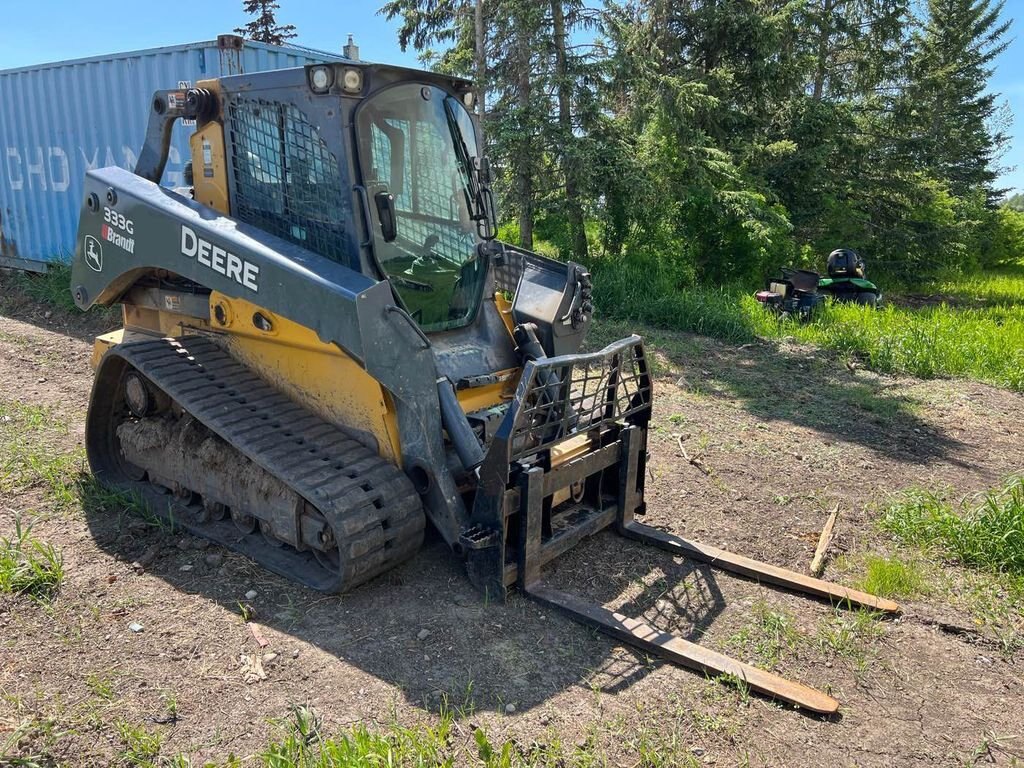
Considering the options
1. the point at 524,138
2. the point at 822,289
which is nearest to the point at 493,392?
the point at 524,138

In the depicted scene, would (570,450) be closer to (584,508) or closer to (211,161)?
(584,508)

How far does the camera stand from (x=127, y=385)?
4.56 meters

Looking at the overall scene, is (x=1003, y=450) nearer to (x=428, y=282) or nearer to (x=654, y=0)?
(x=428, y=282)

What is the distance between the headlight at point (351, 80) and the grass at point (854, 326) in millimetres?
6784

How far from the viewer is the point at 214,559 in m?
4.04

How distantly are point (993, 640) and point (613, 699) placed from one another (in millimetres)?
1784

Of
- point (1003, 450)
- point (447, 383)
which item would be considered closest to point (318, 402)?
point (447, 383)

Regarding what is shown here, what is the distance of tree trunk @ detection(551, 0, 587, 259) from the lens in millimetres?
11547

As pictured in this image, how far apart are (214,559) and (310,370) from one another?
1.06 m

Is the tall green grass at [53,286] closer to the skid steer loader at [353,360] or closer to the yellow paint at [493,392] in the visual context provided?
the skid steer loader at [353,360]

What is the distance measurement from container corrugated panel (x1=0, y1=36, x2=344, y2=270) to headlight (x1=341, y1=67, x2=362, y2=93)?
4.95 meters

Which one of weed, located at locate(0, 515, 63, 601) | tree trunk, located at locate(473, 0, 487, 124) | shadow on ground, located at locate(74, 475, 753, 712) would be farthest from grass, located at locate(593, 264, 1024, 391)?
weed, located at locate(0, 515, 63, 601)

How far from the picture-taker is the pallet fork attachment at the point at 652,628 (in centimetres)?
310

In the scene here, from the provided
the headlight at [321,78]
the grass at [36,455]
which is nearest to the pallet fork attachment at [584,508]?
the headlight at [321,78]
